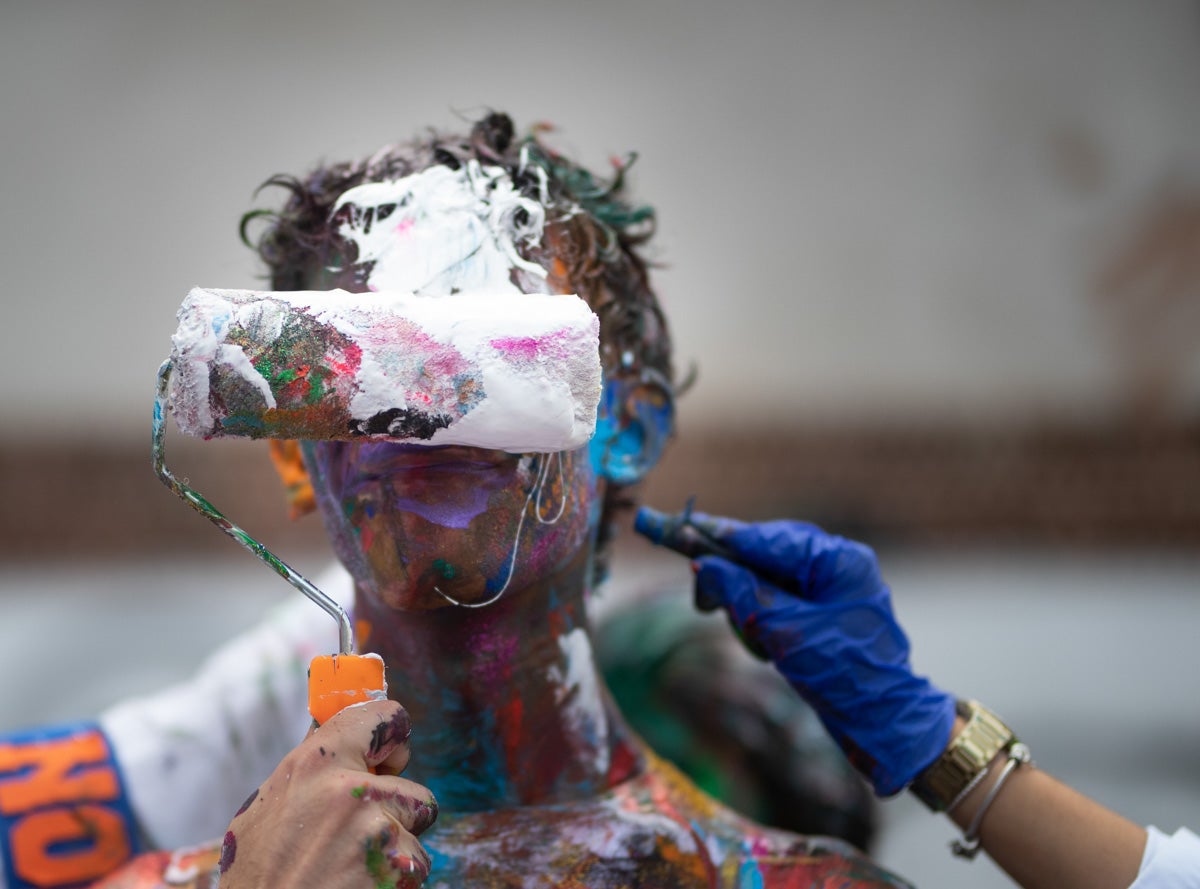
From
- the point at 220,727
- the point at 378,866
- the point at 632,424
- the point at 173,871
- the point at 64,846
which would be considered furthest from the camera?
the point at 220,727

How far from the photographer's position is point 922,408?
4.68 meters

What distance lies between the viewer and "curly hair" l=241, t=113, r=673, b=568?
1.45m

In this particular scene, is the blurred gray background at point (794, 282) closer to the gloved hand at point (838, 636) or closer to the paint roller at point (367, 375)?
the gloved hand at point (838, 636)

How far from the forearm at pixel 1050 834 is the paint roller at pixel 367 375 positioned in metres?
0.84

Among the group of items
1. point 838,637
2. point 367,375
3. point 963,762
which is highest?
point 367,375

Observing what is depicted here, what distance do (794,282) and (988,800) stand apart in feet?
10.8

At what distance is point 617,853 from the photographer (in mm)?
1371

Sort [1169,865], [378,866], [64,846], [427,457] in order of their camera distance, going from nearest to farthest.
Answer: [378,866] < [427,457] < [1169,865] < [64,846]

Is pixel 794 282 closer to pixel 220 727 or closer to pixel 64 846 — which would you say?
pixel 220 727

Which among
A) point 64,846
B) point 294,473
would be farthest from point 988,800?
point 64,846

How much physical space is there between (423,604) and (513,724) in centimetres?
24

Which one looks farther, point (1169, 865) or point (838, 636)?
point (838, 636)

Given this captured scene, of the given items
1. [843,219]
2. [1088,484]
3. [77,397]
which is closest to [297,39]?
[77,397]

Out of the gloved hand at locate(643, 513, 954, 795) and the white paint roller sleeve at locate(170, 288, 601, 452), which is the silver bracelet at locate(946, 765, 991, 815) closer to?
the gloved hand at locate(643, 513, 954, 795)
